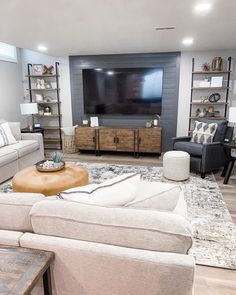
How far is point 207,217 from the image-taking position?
2.64 metres

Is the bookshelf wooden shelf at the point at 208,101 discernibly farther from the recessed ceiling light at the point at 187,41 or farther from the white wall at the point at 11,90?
the white wall at the point at 11,90

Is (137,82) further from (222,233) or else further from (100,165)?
(222,233)

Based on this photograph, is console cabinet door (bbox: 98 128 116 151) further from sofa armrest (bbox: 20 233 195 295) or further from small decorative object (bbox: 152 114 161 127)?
sofa armrest (bbox: 20 233 195 295)

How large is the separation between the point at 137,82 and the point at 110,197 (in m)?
4.30

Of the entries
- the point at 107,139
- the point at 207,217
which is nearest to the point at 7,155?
the point at 107,139

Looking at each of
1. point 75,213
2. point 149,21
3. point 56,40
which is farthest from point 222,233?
point 56,40

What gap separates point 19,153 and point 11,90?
219cm

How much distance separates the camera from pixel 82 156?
17.5 ft

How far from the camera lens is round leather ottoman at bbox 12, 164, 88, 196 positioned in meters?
2.44

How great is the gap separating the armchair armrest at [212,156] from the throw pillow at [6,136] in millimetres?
3293

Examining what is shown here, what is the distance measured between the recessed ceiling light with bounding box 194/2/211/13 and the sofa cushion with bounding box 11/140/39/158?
3225 mm

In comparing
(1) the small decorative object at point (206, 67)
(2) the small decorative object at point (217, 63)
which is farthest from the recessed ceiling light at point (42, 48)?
(2) the small decorative object at point (217, 63)

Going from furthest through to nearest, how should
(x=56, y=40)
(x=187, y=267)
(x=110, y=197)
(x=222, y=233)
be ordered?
(x=56, y=40) → (x=222, y=233) → (x=110, y=197) → (x=187, y=267)

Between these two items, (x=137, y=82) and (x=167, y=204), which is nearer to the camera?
(x=167, y=204)
